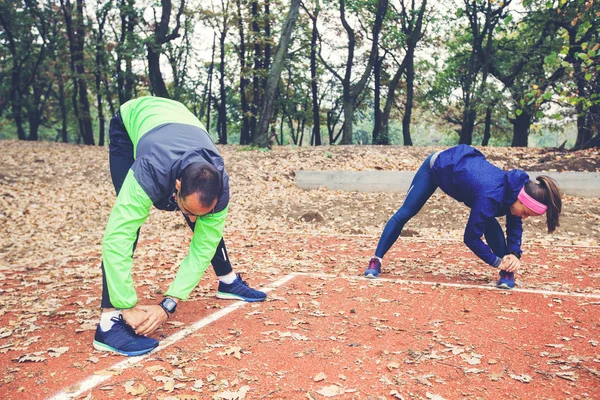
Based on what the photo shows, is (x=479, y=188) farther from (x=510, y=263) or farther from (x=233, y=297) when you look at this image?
(x=233, y=297)

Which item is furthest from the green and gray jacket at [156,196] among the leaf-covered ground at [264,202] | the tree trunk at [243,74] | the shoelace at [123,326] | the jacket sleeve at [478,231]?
the tree trunk at [243,74]

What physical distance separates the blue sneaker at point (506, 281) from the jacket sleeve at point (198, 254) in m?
3.21

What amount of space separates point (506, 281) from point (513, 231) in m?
0.56

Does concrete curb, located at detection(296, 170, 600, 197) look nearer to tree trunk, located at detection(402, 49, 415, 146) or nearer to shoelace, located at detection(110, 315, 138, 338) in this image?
shoelace, located at detection(110, 315, 138, 338)

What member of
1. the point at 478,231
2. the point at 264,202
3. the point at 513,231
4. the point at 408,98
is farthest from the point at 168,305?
the point at 408,98

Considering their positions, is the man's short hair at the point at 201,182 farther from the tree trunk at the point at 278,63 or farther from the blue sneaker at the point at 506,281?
the tree trunk at the point at 278,63

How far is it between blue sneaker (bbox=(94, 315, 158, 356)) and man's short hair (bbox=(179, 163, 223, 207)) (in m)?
1.15

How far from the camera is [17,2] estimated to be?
76.7 ft

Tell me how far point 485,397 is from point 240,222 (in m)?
8.00

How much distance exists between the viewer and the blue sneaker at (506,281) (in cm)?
488

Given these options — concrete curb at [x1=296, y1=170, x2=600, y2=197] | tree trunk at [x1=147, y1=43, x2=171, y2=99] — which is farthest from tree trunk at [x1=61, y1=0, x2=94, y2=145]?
concrete curb at [x1=296, y1=170, x2=600, y2=197]

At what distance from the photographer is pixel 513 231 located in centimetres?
475

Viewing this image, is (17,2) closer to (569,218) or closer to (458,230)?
(458,230)

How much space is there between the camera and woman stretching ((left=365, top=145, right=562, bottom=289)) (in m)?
4.26
